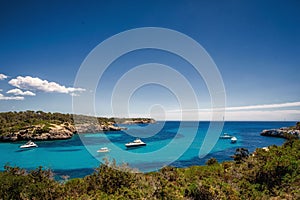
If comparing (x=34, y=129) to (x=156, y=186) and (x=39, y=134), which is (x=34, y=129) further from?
(x=156, y=186)

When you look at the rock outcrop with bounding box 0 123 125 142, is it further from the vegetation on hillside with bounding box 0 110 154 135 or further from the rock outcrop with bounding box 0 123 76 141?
the vegetation on hillside with bounding box 0 110 154 135

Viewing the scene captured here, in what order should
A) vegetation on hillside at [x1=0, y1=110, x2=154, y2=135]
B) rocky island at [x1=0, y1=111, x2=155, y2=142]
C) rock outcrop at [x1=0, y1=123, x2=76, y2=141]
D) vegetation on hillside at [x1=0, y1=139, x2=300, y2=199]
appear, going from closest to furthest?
vegetation on hillside at [x1=0, y1=139, x2=300, y2=199] → rock outcrop at [x1=0, y1=123, x2=76, y2=141] → rocky island at [x1=0, y1=111, x2=155, y2=142] → vegetation on hillside at [x1=0, y1=110, x2=154, y2=135]

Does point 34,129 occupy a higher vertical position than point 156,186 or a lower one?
lower

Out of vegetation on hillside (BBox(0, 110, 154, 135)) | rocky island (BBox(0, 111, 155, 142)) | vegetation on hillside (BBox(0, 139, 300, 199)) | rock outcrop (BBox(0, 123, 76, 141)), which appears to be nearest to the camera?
vegetation on hillside (BBox(0, 139, 300, 199))

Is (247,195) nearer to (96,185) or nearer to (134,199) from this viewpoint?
(134,199)

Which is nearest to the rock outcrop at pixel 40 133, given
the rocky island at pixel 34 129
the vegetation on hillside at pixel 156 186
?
the rocky island at pixel 34 129

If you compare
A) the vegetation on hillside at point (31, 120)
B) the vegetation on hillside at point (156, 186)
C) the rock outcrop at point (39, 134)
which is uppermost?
the vegetation on hillside at point (31, 120)

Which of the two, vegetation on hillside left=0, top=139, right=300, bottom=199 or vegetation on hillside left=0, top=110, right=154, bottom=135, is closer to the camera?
vegetation on hillside left=0, top=139, right=300, bottom=199

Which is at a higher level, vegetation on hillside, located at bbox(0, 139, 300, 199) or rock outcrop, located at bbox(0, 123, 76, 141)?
vegetation on hillside, located at bbox(0, 139, 300, 199)

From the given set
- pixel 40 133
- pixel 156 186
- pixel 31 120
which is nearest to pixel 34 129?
pixel 40 133

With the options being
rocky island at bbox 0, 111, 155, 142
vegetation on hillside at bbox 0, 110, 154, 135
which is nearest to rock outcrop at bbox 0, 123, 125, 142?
rocky island at bbox 0, 111, 155, 142

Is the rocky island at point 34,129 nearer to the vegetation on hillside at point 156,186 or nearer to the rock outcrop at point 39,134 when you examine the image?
the rock outcrop at point 39,134

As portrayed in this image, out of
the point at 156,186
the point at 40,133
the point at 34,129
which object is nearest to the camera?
the point at 156,186

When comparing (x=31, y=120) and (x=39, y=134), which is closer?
A: (x=39, y=134)
